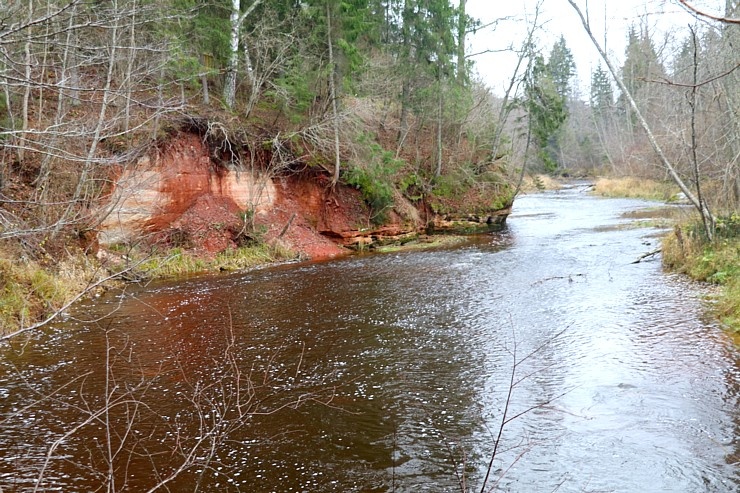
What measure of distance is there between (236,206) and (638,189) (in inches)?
1200

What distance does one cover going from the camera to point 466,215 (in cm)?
2595

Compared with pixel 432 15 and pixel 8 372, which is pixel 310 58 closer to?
pixel 432 15

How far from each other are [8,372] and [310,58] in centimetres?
1549

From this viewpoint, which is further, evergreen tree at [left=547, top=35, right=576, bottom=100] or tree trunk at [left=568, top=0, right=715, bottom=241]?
evergreen tree at [left=547, top=35, right=576, bottom=100]

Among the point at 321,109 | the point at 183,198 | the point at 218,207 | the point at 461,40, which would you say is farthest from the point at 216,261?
the point at 461,40

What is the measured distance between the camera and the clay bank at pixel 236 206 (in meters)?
16.8

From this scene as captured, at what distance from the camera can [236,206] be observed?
19438 mm

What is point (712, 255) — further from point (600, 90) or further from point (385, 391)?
point (600, 90)

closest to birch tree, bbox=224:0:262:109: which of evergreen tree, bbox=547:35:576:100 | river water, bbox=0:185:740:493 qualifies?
river water, bbox=0:185:740:493

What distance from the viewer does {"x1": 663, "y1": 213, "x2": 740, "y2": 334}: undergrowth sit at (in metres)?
10.9

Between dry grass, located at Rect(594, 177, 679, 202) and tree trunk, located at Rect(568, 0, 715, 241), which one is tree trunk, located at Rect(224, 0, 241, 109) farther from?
dry grass, located at Rect(594, 177, 679, 202)

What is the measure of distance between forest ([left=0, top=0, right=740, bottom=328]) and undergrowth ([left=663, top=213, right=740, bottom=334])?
15 centimetres

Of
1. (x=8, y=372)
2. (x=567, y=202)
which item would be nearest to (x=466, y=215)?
(x=567, y=202)

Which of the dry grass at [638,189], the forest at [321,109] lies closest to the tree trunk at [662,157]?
the forest at [321,109]
